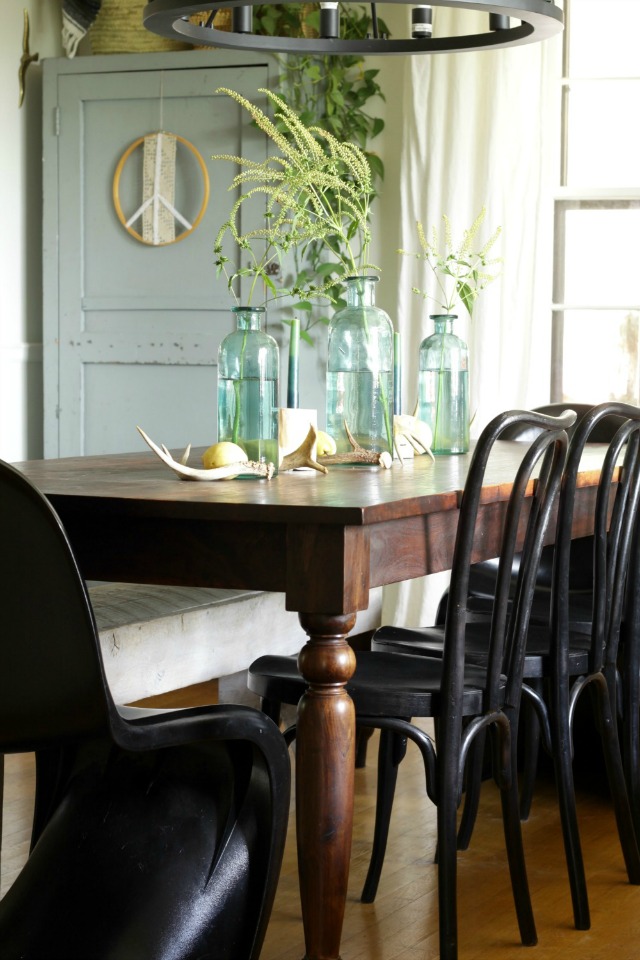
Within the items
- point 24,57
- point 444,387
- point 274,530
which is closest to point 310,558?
point 274,530

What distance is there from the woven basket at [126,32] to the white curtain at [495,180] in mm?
953

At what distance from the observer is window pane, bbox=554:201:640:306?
4.52m

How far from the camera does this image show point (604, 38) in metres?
4.45

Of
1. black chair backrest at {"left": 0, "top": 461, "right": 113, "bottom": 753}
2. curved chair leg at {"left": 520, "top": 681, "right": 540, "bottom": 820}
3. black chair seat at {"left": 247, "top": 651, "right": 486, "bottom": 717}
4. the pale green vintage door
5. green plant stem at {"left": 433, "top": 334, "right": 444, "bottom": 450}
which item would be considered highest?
the pale green vintage door

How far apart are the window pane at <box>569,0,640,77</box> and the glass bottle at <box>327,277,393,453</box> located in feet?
8.38

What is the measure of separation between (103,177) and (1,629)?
11.5ft

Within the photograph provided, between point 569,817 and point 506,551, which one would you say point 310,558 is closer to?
point 506,551

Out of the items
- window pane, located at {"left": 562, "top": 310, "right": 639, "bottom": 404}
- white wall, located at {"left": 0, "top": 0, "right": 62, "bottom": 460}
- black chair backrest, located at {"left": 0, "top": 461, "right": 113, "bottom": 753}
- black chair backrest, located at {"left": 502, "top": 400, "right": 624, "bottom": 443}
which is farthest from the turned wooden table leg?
white wall, located at {"left": 0, "top": 0, "right": 62, "bottom": 460}

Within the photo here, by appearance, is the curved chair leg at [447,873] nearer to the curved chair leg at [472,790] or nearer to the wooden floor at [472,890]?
the wooden floor at [472,890]

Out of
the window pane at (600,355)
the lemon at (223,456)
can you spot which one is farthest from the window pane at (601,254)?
the lemon at (223,456)

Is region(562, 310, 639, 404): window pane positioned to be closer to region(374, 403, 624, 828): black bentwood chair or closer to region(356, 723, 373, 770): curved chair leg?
region(374, 403, 624, 828): black bentwood chair

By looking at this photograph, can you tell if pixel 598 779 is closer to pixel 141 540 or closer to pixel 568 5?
pixel 141 540

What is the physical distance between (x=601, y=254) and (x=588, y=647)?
2516 mm

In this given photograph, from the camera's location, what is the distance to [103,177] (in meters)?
4.67
